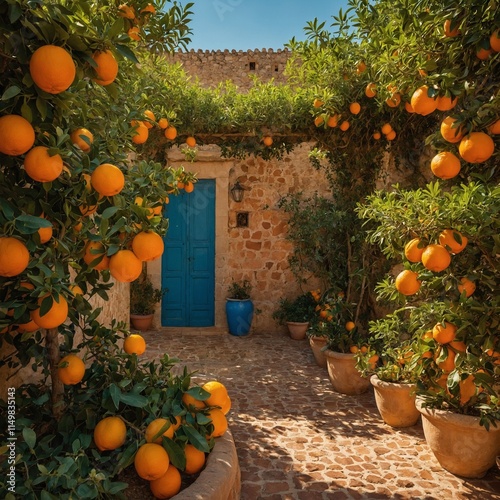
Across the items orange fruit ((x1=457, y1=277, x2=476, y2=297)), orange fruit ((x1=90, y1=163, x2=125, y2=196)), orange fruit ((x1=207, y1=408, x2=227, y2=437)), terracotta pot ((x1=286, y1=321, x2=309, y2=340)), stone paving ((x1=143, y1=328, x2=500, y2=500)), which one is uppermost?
orange fruit ((x1=90, y1=163, x2=125, y2=196))

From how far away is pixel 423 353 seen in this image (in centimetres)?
227

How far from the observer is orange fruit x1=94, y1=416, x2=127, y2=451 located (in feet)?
5.17

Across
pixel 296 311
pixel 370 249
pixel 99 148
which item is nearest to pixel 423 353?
pixel 99 148

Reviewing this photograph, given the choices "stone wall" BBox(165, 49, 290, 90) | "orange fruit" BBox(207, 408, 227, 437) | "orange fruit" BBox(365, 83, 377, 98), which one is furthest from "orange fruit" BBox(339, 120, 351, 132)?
"stone wall" BBox(165, 49, 290, 90)

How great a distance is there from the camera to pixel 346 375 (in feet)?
Result: 13.8

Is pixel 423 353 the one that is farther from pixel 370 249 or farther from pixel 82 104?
pixel 370 249

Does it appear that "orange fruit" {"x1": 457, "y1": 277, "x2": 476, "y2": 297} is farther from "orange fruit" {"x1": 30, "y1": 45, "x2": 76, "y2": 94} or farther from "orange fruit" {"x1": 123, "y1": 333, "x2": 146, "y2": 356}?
"orange fruit" {"x1": 30, "y1": 45, "x2": 76, "y2": 94}

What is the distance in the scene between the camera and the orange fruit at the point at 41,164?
118cm

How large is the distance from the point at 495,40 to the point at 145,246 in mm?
1808

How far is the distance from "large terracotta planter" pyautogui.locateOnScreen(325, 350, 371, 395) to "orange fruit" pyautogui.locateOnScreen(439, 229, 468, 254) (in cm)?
245

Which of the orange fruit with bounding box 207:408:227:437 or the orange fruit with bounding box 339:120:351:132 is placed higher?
the orange fruit with bounding box 339:120:351:132

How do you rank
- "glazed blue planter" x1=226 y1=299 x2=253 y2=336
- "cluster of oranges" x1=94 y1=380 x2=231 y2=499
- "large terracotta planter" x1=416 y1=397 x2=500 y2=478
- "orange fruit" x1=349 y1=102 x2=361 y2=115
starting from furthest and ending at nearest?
1. "glazed blue planter" x1=226 y1=299 x2=253 y2=336
2. "orange fruit" x1=349 y1=102 x2=361 y2=115
3. "large terracotta planter" x1=416 y1=397 x2=500 y2=478
4. "cluster of oranges" x1=94 y1=380 x2=231 y2=499

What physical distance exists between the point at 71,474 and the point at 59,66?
47.2 inches

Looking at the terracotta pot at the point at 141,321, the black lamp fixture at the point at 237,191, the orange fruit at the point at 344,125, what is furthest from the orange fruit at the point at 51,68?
the terracotta pot at the point at 141,321
